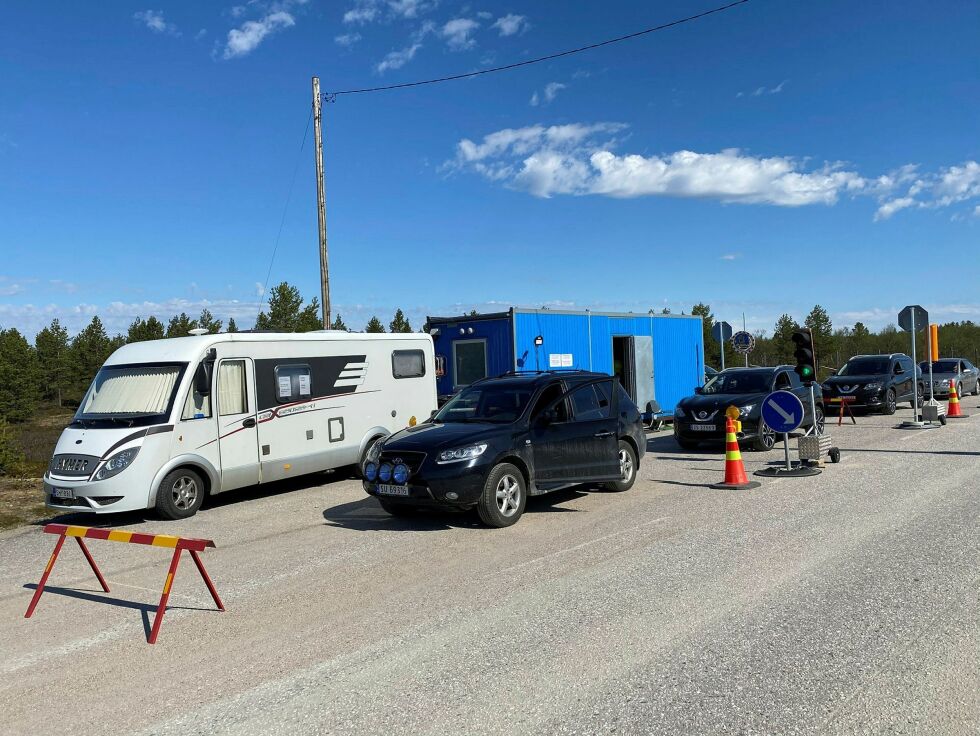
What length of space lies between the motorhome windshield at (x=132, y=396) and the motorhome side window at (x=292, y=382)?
61.5 inches

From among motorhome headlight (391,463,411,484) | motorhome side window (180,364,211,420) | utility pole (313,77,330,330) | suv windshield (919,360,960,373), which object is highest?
utility pole (313,77,330,330)

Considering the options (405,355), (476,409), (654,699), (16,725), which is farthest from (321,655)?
(405,355)

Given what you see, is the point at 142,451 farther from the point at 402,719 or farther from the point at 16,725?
the point at 402,719

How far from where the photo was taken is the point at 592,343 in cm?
1950

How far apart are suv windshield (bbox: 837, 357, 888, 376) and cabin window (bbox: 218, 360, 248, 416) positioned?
61.1ft

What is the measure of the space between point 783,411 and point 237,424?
7738 millimetres

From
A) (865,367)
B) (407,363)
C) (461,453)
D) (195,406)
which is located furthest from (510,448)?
(865,367)

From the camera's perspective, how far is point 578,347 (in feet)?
62.2

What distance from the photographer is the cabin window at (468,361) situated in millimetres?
17938

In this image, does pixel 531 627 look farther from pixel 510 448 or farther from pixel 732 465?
pixel 732 465

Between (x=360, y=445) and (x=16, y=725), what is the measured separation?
29.2ft

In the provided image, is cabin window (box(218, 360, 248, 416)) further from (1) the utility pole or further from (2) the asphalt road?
(1) the utility pole

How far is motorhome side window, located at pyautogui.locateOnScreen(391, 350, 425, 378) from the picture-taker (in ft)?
45.6

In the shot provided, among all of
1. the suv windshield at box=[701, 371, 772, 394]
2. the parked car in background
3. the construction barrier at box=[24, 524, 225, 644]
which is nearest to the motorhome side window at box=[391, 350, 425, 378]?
the parked car in background
